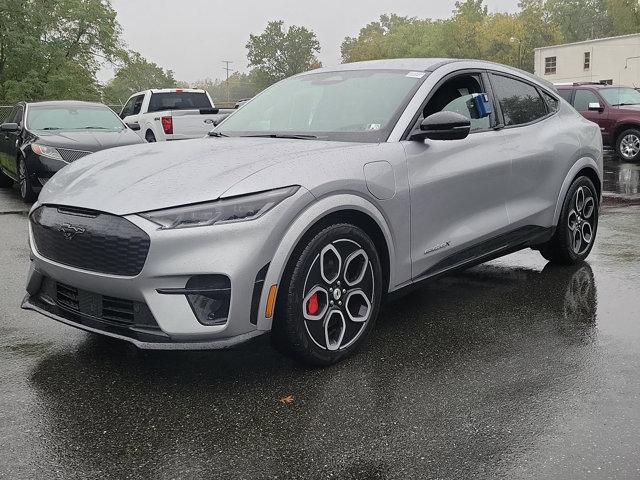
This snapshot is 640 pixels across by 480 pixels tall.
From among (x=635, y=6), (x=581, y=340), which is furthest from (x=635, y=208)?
(x=635, y=6)

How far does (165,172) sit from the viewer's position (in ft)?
11.8

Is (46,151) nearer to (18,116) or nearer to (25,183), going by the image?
(25,183)

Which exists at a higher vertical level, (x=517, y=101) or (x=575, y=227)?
(x=517, y=101)

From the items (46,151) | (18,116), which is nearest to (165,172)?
(46,151)

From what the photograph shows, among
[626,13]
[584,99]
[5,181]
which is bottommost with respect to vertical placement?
[5,181]

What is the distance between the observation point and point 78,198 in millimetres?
3553

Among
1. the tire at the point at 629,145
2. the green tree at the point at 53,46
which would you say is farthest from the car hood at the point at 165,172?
the green tree at the point at 53,46

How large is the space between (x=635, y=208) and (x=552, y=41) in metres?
79.3

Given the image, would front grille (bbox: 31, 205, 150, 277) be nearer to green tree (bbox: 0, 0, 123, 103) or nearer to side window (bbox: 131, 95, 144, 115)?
side window (bbox: 131, 95, 144, 115)

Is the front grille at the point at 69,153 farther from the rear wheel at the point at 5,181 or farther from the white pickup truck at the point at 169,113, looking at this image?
the white pickup truck at the point at 169,113

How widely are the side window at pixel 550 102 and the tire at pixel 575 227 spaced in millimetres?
609

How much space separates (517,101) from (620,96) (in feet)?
44.0

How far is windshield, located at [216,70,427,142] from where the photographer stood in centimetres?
426

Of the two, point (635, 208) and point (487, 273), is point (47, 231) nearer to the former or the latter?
point (487, 273)
